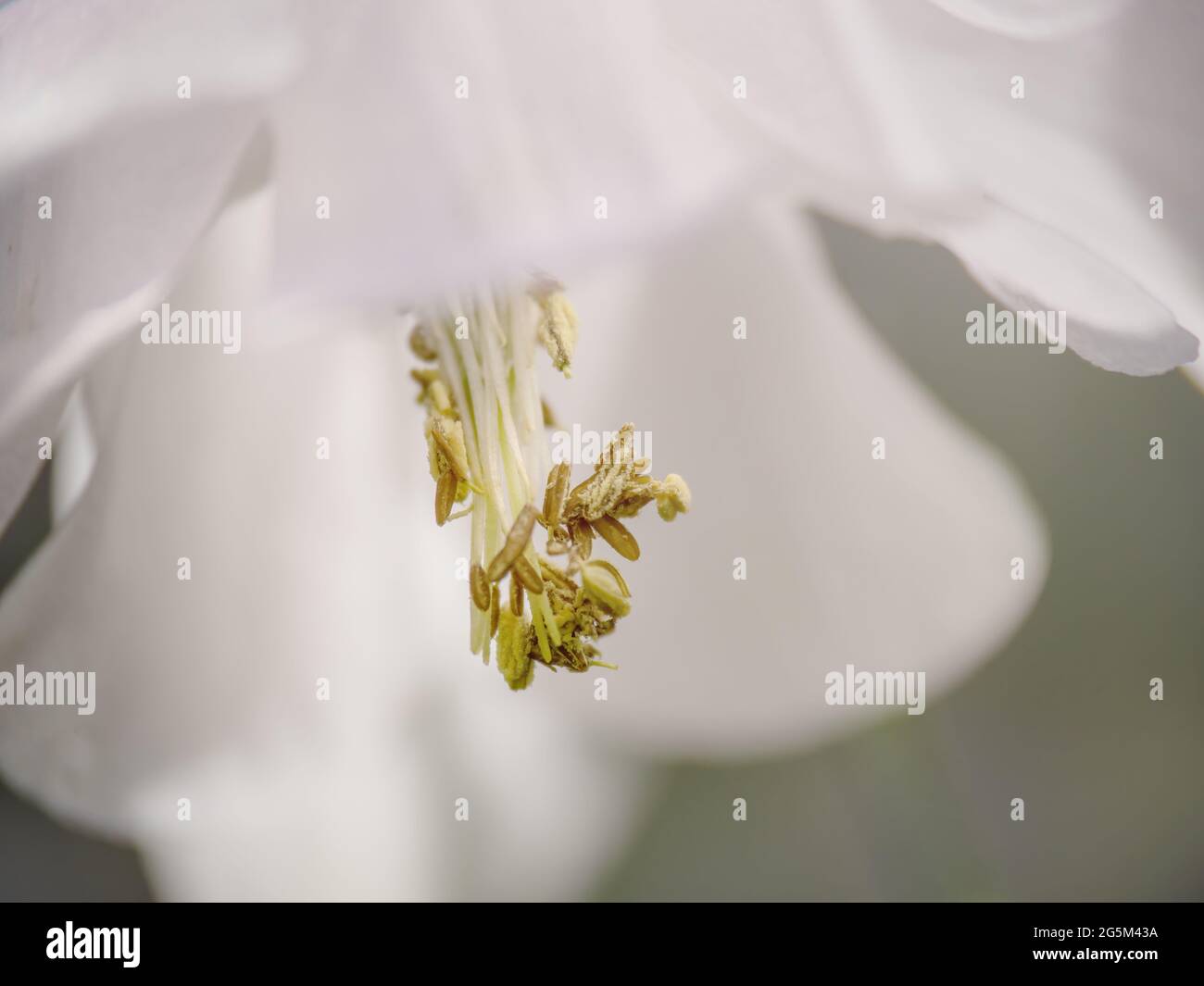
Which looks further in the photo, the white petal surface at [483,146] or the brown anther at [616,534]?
the brown anther at [616,534]

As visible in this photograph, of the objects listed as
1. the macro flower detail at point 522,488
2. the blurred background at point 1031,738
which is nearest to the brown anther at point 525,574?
Result: the macro flower detail at point 522,488

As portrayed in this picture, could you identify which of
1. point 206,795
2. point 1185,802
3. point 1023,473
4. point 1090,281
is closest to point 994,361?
point 1023,473

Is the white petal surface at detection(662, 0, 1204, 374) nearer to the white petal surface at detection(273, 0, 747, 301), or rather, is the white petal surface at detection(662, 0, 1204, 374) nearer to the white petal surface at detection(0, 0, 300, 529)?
the white petal surface at detection(273, 0, 747, 301)

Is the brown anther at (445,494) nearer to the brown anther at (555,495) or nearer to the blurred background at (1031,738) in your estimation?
the brown anther at (555,495)

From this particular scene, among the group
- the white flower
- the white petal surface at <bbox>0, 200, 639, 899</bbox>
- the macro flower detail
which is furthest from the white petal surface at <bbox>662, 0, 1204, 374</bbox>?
the white petal surface at <bbox>0, 200, 639, 899</bbox>

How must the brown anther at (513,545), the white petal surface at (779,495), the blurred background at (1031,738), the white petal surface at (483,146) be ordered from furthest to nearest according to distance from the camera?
the blurred background at (1031,738) → the white petal surface at (779,495) → the brown anther at (513,545) → the white petal surface at (483,146)
